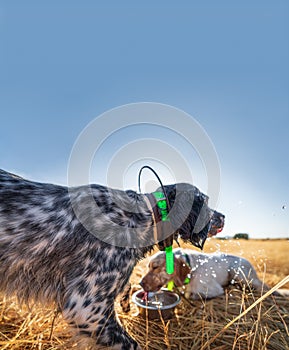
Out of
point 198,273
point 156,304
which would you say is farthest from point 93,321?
point 198,273

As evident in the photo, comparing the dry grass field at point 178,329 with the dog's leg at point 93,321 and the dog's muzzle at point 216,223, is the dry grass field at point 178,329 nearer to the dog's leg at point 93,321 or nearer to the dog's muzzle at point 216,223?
the dog's leg at point 93,321

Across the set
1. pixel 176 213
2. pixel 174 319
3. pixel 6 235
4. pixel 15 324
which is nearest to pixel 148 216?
pixel 176 213

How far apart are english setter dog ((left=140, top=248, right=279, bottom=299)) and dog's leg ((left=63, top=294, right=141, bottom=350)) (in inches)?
57.1

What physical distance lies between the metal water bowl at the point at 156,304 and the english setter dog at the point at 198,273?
0.35 feet

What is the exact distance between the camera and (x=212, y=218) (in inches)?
160

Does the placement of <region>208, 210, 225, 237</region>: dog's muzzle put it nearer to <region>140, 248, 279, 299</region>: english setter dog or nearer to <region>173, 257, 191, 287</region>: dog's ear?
<region>140, 248, 279, 299</region>: english setter dog

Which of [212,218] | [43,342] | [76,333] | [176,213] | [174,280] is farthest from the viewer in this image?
[174,280]

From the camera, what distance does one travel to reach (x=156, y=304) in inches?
149

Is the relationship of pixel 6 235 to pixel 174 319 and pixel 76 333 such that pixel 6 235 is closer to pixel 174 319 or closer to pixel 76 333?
pixel 76 333

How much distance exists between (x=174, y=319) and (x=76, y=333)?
164 centimetres

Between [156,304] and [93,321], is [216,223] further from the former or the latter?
[93,321]

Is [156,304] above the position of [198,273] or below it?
below

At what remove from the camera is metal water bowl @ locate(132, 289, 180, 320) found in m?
3.63

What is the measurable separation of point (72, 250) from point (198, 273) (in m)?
2.62
